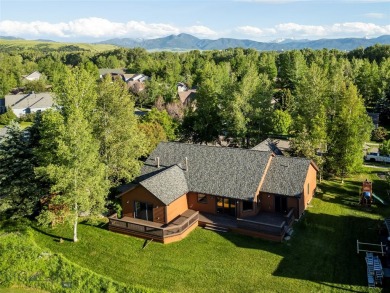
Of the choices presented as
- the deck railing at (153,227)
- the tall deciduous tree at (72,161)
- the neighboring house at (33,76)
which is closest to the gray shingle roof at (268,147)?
the deck railing at (153,227)

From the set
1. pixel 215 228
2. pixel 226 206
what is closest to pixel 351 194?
pixel 226 206

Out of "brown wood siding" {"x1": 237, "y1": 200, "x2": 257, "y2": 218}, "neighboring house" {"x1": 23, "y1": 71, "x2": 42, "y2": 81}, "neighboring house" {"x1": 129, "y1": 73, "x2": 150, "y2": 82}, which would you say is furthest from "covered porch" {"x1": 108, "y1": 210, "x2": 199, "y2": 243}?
"neighboring house" {"x1": 23, "y1": 71, "x2": 42, "y2": 81}

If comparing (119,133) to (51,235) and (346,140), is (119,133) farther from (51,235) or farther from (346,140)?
(346,140)

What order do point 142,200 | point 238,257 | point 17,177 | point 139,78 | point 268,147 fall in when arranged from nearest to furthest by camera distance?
point 238,257 → point 142,200 → point 17,177 → point 268,147 → point 139,78

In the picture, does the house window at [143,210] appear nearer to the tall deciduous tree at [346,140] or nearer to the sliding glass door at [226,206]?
the sliding glass door at [226,206]

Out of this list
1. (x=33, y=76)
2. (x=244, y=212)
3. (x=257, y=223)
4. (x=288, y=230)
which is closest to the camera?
(x=257, y=223)

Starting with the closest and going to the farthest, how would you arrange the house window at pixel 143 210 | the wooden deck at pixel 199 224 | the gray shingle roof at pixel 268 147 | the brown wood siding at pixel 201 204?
1. the wooden deck at pixel 199 224
2. the house window at pixel 143 210
3. the brown wood siding at pixel 201 204
4. the gray shingle roof at pixel 268 147

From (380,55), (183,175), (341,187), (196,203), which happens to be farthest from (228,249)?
(380,55)

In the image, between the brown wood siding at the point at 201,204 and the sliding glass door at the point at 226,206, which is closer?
the sliding glass door at the point at 226,206
